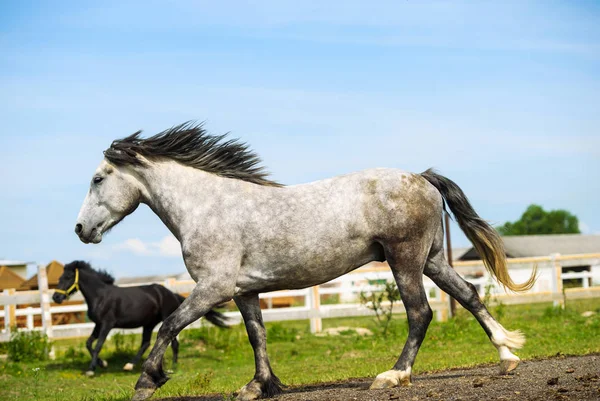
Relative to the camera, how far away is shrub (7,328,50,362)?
50.1ft

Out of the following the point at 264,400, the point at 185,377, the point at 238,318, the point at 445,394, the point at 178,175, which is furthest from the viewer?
the point at 238,318

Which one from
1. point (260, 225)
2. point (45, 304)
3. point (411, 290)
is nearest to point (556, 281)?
point (45, 304)

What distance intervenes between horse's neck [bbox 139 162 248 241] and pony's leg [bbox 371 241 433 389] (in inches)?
64.0

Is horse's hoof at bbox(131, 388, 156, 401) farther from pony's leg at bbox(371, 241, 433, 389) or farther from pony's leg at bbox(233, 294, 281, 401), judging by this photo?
pony's leg at bbox(371, 241, 433, 389)

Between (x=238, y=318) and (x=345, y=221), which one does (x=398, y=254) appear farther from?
(x=238, y=318)

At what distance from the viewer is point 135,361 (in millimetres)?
14312

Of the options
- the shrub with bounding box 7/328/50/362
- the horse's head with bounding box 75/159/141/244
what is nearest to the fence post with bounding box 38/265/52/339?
the shrub with bounding box 7/328/50/362

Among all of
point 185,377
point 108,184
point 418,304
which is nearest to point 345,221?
point 418,304

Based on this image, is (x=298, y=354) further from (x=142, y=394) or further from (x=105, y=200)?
(x=142, y=394)

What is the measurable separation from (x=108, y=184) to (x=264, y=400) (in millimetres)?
2507

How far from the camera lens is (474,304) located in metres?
7.16

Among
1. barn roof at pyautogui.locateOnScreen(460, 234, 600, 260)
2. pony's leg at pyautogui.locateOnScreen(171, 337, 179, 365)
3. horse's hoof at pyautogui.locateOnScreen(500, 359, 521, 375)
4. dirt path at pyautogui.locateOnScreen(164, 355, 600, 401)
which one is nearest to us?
dirt path at pyautogui.locateOnScreen(164, 355, 600, 401)

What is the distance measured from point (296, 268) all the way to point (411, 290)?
1.09 meters

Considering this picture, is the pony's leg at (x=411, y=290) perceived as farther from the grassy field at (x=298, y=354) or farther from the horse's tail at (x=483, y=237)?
the grassy field at (x=298, y=354)
